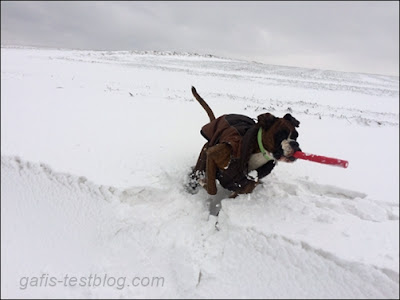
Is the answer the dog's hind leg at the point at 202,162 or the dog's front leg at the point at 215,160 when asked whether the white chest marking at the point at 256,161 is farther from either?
the dog's hind leg at the point at 202,162

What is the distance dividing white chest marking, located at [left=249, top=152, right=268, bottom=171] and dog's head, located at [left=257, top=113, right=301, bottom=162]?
9.8 inches

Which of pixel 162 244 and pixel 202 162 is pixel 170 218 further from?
pixel 202 162

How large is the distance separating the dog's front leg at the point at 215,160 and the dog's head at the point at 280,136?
16.7 inches

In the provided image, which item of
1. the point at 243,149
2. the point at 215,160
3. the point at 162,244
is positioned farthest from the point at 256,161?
the point at 162,244

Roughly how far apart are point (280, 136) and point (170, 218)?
1.38 metres

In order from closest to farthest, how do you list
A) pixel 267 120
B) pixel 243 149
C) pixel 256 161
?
pixel 267 120, pixel 243 149, pixel 256 161

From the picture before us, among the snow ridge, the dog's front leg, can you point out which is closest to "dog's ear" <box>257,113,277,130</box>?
the dog's front leg

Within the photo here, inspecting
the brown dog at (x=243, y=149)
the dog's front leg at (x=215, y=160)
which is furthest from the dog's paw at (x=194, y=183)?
the dog's front leg at (x=215, y=160)

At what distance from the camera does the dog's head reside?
2537 millimetres

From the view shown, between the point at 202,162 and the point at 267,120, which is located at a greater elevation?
the point at 267,120

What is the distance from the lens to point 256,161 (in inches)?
118

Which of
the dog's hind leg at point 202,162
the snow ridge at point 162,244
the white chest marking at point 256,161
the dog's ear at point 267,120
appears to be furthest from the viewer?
the dog's hind leg at point 202,162

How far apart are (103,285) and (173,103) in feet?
12.8

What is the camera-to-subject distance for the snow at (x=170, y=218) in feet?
8.32
